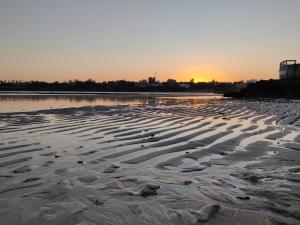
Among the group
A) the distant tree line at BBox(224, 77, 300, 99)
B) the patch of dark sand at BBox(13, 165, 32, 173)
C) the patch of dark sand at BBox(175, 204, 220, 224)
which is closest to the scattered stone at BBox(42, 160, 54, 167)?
the patch of dark sand at BBox(13, 165, 32, 173)

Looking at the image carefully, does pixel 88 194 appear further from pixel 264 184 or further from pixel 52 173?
pixel 264 184

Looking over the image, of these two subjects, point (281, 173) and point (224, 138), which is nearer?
point (281, 173)

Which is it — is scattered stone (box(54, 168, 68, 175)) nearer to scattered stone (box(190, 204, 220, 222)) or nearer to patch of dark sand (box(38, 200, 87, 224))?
patch of dark sand (box(38, 200, 87, 224))

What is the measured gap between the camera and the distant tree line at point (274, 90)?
179 ft

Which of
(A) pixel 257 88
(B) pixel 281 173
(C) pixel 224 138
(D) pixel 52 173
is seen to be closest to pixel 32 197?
(D) pixel 52 173

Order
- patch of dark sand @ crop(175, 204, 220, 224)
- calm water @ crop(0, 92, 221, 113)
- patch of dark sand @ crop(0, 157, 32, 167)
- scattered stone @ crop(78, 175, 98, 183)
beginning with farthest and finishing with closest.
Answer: calm water @ crop(0, 92, 221, 113) → patch of dark sand @ crop(0, 157, 32, 167) → scattered stone @ crop(78, 175, 98, 183) → patch of dark sand @ crop(175, 204, 220, 224)

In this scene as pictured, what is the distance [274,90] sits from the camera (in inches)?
2293

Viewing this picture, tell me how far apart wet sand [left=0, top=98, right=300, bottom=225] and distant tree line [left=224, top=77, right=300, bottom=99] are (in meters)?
47.5

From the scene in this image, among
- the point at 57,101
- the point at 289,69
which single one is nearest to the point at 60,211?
the point at 57,101

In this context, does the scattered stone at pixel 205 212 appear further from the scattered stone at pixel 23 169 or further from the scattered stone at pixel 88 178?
the scattered stone at pixel 23 169

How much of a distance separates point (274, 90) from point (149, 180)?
56.2m

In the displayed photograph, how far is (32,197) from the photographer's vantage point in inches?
189

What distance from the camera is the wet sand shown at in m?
4.15

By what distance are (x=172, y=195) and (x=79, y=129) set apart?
806 centimetres
